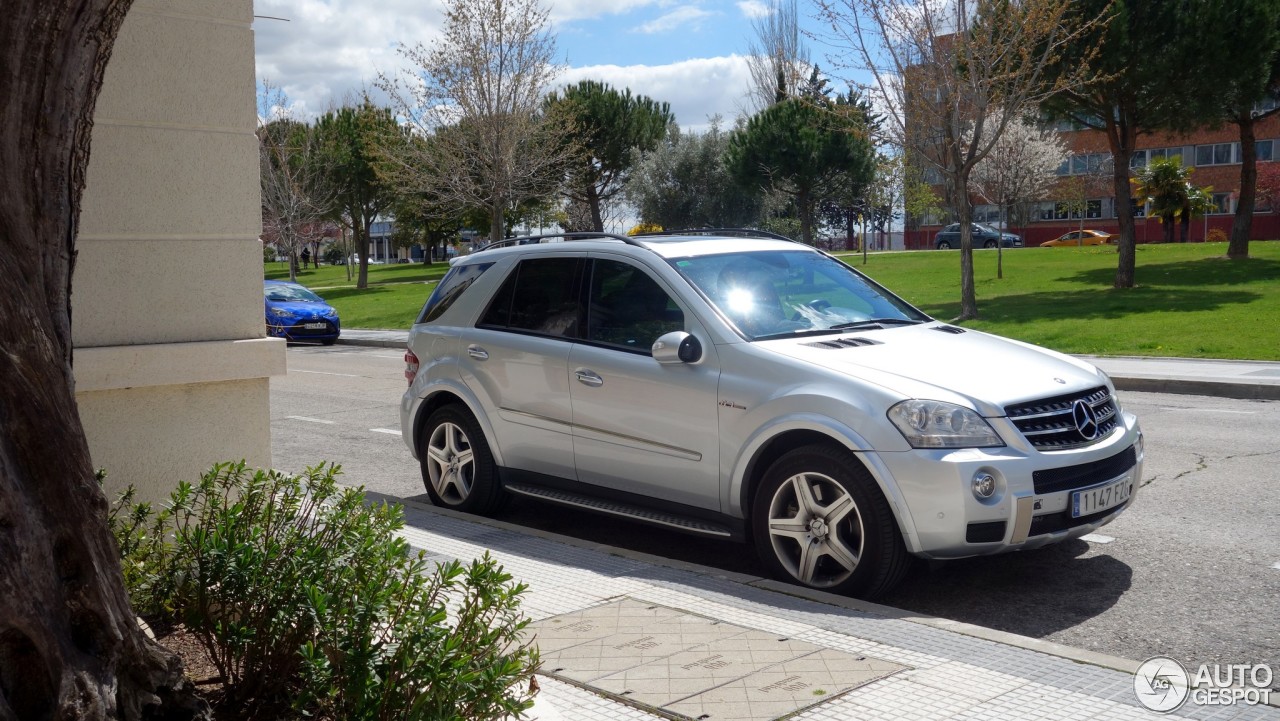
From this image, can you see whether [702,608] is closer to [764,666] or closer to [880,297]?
[764,666]

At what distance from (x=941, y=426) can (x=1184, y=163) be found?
249 feet

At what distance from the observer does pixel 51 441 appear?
2842mm

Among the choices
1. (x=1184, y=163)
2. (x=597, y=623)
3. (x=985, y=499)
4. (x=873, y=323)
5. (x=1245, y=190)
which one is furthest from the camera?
(x=1184, y=163)

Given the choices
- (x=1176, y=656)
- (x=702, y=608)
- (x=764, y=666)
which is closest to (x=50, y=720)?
(x=764, y=666)

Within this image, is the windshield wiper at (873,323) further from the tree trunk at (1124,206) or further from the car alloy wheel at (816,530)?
the tree trunk at (1124,206)

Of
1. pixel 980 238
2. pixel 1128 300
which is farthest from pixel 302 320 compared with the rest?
pixel 980 238

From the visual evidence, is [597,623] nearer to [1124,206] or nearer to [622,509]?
[622,509]

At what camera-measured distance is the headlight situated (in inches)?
212

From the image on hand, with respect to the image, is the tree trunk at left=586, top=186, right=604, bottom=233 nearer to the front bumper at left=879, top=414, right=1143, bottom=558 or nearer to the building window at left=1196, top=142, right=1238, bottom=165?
the building window at left=1196, top=142, right=1238, bottom=165

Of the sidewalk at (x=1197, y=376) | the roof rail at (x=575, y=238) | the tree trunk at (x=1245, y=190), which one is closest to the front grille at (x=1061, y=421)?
the roof rail at (x=575, y=238)

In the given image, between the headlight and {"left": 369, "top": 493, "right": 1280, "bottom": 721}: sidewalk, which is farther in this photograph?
the headlight

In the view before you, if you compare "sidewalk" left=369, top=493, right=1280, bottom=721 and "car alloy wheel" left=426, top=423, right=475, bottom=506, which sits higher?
"car alloy wheel" left=426, top=423, right=475, bottom=506

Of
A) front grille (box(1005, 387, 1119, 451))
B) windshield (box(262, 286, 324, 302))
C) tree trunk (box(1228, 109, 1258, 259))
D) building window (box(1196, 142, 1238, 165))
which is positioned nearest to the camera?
front grille (box(1005, 387, 1119, 451))

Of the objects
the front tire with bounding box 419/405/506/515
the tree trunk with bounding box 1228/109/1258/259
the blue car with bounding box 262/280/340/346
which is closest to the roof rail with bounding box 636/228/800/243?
the front tire with bounding box 419/405/506/515
